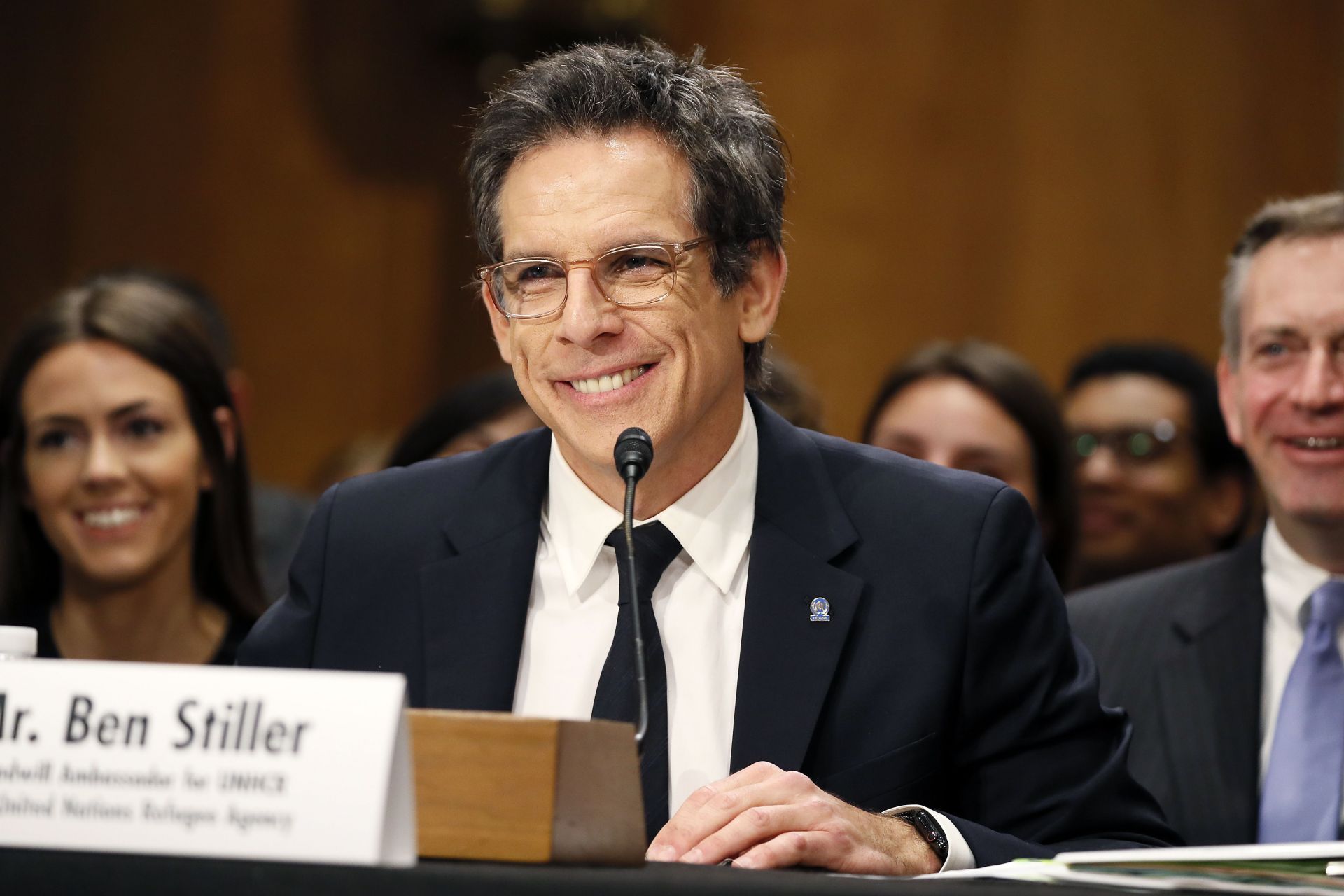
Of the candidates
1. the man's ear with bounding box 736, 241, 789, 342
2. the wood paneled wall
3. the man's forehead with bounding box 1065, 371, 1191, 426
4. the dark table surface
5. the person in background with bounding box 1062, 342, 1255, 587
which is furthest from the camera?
the wood paneled wall

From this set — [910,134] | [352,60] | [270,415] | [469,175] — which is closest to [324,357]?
[270,415]

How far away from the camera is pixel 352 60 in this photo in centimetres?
698

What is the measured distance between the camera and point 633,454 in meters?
2.03

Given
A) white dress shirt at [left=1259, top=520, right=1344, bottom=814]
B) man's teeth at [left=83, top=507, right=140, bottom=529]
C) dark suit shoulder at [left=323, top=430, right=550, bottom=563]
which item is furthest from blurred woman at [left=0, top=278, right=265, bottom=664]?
white dress shirt at [left=1259, top=520, right=1344, bottom=814]

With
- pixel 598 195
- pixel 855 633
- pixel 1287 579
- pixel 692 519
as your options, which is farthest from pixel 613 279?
pixel 1287 579

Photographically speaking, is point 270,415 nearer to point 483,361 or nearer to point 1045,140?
point 483,361

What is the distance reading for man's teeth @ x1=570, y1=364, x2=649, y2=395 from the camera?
2262mm

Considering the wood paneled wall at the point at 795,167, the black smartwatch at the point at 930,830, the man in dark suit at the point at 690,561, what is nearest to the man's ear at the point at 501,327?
the man in dark suit at the point at 690,561

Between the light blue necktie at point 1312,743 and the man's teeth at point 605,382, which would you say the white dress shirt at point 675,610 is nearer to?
the man's teeth at point 605,382

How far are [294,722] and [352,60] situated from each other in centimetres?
606

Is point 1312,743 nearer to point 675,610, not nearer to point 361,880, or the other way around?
point 675,610

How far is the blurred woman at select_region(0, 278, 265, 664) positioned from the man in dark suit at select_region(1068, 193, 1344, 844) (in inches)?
77.6

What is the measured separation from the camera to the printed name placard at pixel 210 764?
1.31 meters

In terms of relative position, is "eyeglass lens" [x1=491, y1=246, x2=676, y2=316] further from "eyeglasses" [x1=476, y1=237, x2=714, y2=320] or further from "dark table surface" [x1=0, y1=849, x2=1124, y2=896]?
"dark table surface" [x1=0, y1=849, x2=1124, y2=896]
